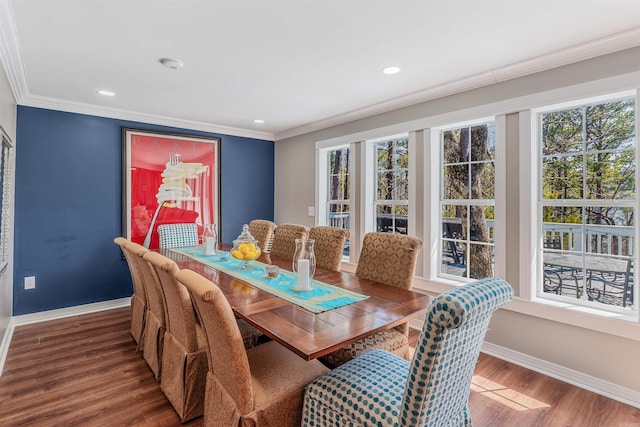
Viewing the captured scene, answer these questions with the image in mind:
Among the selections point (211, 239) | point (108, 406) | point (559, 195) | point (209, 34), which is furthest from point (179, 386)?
point (559, 195)

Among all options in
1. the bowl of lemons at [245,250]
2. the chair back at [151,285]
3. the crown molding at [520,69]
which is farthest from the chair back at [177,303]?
the crown molding at [520,69]

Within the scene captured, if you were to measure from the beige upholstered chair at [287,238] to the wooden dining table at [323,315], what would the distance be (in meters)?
1.00

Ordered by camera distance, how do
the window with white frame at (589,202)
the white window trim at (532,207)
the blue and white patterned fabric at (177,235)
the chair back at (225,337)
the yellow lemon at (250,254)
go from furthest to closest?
the blue and white patterned fabric at (177,235) → the white window trim at (532,207) → the yellow lemon at (250,254) → the window with white frame at (589,202) → the chair back at (225,337)

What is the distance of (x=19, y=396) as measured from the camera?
2168 mm

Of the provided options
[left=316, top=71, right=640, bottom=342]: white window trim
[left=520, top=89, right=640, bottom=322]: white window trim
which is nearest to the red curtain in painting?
[left=316, top=71, right=640, bottom=342]: white window trim

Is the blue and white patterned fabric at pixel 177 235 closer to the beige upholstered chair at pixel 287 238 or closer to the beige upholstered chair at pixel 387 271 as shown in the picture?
the beige upholstered chair at pixel 287 238

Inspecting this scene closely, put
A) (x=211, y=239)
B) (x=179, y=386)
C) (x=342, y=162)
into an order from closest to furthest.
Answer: (x=179, y=386) < (x=211, y=239) < (x=342, y=162)

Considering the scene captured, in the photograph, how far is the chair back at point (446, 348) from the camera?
98 centimetres

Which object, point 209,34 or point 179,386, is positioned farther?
point 209,34

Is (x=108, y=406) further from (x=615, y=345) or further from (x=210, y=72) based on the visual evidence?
(x=615, y=345)

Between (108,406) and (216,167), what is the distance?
3.29 m

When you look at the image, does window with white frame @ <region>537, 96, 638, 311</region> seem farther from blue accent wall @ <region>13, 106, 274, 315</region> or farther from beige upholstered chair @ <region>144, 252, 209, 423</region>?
blue accent wall @ <region>13, 106, 274, 315</region>

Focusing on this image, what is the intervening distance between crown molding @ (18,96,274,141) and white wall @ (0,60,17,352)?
0.27 m

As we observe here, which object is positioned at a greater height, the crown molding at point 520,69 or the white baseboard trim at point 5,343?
the crown molding at point 520,69
